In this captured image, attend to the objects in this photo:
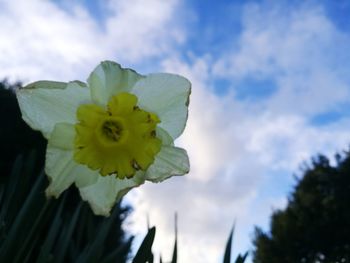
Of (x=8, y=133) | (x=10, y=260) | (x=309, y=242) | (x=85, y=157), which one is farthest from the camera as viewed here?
(x=309, y=242)

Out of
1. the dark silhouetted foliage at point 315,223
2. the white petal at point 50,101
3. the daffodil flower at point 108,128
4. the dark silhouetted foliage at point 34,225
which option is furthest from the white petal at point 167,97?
the dark silhouetted foliage at point 315,223

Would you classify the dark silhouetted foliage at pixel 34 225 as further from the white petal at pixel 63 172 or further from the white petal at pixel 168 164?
the white petal at pixel 168 164

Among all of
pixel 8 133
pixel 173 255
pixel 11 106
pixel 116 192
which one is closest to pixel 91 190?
pixel 116 192

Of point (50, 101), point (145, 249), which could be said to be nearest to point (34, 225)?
point (145, 249)

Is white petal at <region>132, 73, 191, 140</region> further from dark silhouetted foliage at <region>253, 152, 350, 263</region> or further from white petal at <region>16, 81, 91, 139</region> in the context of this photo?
dark silhouetted foliage at <region>253, 152, 350, 263</region>

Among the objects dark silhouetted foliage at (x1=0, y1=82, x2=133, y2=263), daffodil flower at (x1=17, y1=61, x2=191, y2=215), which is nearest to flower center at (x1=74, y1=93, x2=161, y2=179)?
daffodil flower at (x1=17, y1=61, x2=191, y2=215)

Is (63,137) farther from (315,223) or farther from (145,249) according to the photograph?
(315,223)

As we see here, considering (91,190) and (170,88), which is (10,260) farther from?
(170,88)
